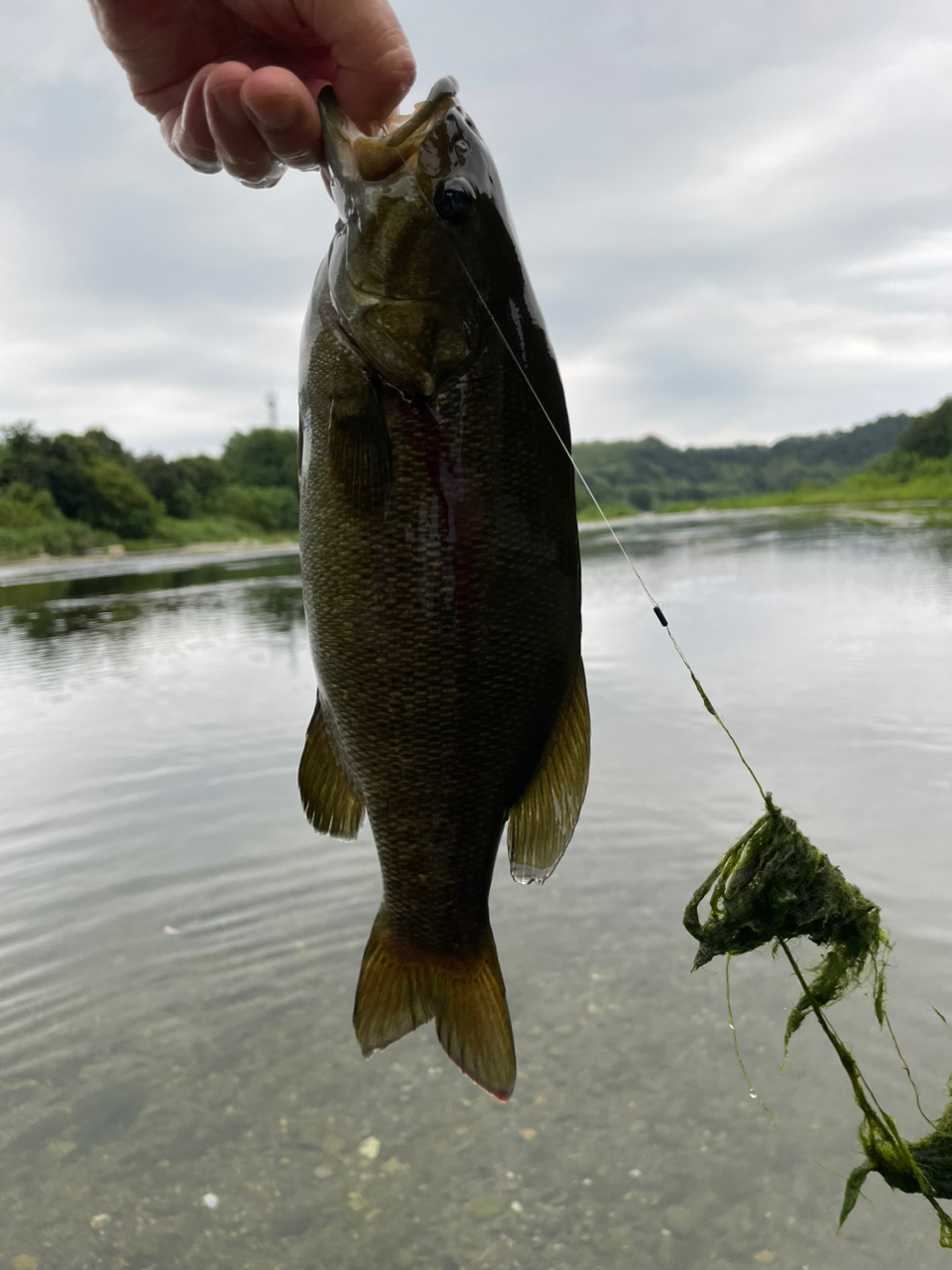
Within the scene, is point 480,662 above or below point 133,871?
above

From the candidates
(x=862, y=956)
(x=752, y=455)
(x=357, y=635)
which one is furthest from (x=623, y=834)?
(x=752, y=455)

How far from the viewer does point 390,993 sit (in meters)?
1.94

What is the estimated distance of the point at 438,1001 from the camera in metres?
1.93

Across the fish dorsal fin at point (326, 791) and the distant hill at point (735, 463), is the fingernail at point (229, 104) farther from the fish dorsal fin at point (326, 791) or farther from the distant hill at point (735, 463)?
the distant hill at point (735, 463)

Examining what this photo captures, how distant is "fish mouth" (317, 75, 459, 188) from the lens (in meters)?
1.75

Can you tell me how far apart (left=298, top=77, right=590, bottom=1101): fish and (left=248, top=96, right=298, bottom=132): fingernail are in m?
0.08

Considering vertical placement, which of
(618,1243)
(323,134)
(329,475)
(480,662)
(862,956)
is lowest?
(618,1243)

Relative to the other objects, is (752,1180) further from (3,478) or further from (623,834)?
(3,478)

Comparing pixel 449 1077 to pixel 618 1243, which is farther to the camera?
pixel 449 1077

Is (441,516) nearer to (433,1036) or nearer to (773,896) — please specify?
(773,896)

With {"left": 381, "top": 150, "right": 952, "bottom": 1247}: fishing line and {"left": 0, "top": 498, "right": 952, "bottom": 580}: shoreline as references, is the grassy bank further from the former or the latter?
{"left": 381, "top": 150, "right": 952, "bottom": 1247}: fishing line

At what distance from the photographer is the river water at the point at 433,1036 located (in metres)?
3.18

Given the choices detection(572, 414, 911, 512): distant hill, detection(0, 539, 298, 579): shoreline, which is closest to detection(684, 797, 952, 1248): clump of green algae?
detection(0, 539, 298, 579): shoreline

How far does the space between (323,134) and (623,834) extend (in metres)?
5.03
